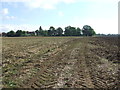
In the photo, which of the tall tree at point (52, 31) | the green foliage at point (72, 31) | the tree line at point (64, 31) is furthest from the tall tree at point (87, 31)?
the tall tree at point (52, 31)

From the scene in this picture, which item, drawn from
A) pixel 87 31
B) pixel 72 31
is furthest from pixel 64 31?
pixel 87 31

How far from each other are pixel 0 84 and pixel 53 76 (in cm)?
272

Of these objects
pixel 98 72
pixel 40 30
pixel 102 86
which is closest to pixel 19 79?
pixel 102 86

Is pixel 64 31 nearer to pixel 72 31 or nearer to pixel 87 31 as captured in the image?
pixel 72 31

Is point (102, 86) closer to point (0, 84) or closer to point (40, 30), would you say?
point (0, 84)

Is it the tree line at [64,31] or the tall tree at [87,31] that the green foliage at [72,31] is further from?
the tall tree at [87,31]

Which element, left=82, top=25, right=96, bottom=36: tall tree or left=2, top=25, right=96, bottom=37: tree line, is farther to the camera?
left=82, top=25, right=96, bottom=36: tall tree

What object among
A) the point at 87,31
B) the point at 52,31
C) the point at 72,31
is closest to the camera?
the point at 52,31

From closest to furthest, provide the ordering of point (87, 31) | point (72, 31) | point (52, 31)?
point (52, 31)
point (72, 31)
point (87, 31)

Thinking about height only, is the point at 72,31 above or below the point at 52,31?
below

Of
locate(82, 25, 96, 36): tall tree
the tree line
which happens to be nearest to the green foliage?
the tree line

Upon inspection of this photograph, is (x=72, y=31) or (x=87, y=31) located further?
(x=87, y=31)

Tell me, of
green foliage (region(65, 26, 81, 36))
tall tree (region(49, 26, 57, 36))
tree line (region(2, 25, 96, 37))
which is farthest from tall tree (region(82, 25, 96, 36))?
tall tree (region(49, 26, 57, 36))

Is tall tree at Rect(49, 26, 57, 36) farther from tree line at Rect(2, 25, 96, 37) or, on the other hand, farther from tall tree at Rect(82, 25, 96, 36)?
tall tree at Rect(82, 25, 96, 36)
